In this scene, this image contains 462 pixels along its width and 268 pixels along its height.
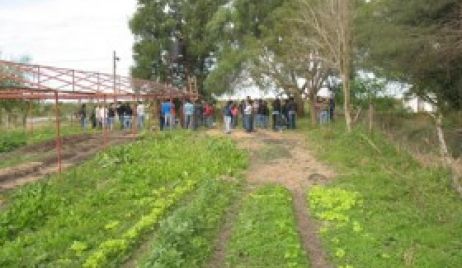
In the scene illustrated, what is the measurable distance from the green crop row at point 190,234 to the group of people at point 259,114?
14.2 m

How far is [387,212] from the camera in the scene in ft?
48.9

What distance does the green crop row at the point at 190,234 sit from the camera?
35.3 ft

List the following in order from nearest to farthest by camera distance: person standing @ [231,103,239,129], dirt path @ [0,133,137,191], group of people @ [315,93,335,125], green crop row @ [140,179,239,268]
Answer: green crop row @ [140,179,239,268]
dirt path @ [0,133,137,191]
person standing @ [231,103,239,129]
group of people @ [315,93,335,125]

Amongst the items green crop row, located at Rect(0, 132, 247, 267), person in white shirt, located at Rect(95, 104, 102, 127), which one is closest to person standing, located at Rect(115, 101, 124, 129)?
person in white shirt, located at Rect(95, 104, 102, 127)

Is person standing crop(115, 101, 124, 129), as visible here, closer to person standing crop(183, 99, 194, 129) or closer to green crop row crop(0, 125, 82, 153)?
green crop row crop(0, 125, 82, 153)

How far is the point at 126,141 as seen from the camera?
2952cm

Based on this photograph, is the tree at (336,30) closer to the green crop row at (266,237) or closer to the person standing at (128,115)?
the person standing at (128,115)

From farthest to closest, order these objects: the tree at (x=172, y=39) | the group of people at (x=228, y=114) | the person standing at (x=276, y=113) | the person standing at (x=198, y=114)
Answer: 1. the tree at (x=172, y=39)
2. the person standing at (x=198, y=114)
3. the person standing at (x=276, y=113)
4. the group of people at (x=228, y=114)

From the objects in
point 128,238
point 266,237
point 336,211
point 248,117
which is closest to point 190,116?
point 248,117

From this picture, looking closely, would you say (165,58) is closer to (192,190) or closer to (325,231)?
(192,190)

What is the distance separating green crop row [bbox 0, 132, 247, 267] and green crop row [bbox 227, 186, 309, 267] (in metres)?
2.20

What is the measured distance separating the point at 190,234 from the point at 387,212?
4774mm

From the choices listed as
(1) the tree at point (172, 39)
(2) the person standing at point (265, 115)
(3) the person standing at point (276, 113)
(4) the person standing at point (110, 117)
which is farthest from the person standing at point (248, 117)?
(1) the tree at point (172, 39)

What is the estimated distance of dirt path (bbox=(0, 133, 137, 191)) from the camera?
21.6 m
